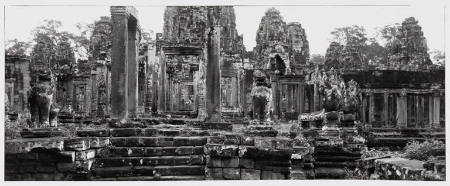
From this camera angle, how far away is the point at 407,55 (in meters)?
19.3

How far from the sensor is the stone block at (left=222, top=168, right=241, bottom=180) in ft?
27.0

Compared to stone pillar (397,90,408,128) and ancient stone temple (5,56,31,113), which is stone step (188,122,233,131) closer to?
ancient stone temple (5,56,31,113)

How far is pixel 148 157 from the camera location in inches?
339

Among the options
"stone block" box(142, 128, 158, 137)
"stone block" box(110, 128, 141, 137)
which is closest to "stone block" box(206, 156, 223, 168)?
"stone block" box(142, 128, 158, 137)

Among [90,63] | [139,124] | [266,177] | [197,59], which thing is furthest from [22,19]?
[90,63]

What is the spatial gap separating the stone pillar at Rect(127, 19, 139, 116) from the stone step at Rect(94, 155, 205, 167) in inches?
143

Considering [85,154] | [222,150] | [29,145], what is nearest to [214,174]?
[222,150]

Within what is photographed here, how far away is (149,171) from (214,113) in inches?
170

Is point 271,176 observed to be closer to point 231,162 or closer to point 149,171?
point 231,162

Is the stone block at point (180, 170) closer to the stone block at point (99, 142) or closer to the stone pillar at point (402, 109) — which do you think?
the stone block at point (99, 142)

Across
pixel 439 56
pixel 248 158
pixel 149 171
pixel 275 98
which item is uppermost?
pixel 439 56

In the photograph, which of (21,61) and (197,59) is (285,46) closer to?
(197,59)

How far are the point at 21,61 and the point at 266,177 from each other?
1211 cm

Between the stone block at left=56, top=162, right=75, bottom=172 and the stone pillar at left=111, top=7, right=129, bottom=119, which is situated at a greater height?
the stone pillar at left=111, top=7, right=129, bottom=119
